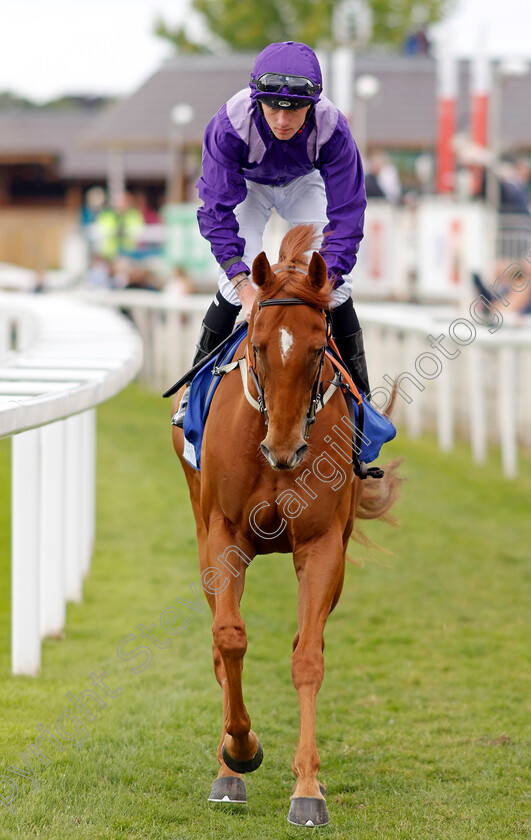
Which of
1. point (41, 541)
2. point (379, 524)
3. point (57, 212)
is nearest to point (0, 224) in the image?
point (57, 212)

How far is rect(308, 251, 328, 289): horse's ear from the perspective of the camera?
3.45 m

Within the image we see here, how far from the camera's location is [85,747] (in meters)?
4.08

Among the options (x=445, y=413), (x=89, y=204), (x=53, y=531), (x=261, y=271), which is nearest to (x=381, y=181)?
(x=445, y=413)

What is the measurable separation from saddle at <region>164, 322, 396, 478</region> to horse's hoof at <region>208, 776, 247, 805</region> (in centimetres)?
110

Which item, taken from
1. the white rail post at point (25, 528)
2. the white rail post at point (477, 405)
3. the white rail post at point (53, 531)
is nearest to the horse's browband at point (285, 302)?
the white rail post at point (25, 528)

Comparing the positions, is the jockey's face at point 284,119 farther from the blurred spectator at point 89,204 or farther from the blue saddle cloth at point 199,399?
the blurred spectator at point 89,204

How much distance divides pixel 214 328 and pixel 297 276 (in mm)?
959

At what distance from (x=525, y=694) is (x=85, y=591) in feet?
8.10

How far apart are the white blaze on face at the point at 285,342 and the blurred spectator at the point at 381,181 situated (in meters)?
10.8

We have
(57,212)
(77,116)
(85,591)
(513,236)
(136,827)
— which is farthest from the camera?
(77,116)

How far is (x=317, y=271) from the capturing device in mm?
3463

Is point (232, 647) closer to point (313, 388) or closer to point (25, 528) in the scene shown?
point (313, 388)

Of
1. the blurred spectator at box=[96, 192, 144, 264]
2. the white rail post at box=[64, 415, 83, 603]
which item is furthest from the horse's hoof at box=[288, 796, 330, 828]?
the blurred spectator at box=[96, 192, 144, 264]

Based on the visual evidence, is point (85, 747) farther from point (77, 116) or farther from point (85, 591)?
point (77, 116)
